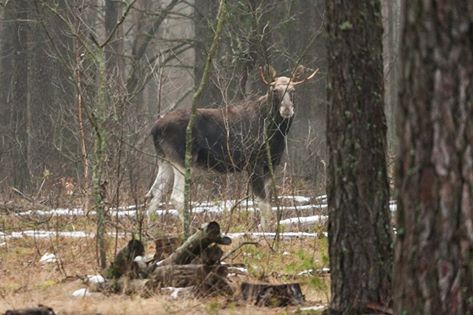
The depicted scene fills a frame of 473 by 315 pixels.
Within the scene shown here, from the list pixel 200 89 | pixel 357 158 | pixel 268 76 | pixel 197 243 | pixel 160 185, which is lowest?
pixel 197 243

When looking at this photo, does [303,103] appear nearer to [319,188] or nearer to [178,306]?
[319,188]

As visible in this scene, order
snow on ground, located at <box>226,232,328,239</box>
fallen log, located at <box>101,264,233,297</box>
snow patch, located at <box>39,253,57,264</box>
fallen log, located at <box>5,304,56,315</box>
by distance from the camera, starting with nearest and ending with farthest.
Answer: fallen log, located at <box>5,304,56,315</box>, fallen log, located at <box>101,264,233,297</box>, snow patch, located at <box>39,253,57,264</box>, snow on ground, located at <box>226,232,328,239</box>

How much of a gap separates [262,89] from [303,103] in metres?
1.84

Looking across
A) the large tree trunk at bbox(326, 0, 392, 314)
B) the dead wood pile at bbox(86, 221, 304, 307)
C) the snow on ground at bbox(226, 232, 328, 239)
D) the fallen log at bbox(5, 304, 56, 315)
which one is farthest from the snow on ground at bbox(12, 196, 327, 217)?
the large tree trunk at bbox(326, 0, 392, 314)

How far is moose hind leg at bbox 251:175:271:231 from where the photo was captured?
47.2 ft

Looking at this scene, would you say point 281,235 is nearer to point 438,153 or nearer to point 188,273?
point 188,273

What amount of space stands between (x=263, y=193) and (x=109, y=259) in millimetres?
4218

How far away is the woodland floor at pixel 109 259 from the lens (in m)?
8.48

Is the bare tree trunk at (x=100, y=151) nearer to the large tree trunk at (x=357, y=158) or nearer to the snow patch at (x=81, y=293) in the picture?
the snow patch at (x=81, y=293)

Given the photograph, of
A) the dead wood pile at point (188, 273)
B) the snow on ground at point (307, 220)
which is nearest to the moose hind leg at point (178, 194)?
the snow on ground at point (307, 220)

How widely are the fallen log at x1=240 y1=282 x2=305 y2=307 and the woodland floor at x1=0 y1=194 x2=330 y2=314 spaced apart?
7 centimetres

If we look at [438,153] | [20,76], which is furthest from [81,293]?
[20,76]

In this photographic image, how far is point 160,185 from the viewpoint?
1644 centimetres

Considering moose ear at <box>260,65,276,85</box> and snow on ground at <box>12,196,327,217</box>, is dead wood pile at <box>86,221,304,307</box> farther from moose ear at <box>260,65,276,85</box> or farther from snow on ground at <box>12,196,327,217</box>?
moose ear at <box>260,65,276,85</box>
